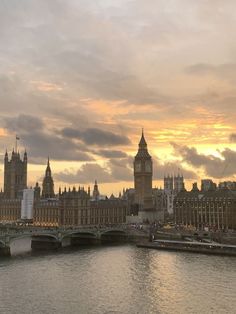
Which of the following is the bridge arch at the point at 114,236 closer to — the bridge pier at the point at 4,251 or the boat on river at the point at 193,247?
the boat on river at the point at 193,247

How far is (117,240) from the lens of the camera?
487 feet

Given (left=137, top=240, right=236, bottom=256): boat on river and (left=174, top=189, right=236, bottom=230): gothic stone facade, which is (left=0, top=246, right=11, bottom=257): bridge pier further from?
(left=174, top=189, right=236, bottom=230): gothic stone facade

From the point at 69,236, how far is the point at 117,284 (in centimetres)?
6325

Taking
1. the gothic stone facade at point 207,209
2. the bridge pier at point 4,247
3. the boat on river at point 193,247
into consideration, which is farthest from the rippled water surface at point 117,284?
the gothic stone facade at point 207,209

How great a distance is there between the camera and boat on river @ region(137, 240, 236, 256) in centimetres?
10749

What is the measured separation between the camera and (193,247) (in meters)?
116

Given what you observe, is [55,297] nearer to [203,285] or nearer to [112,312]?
[112,312]

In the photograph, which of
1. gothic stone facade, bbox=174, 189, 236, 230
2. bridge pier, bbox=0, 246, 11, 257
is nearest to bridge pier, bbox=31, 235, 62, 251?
bridge pier, bbox=0, 246, 11, 257

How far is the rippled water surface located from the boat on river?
4913mm

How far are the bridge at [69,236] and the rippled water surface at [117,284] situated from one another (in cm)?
537

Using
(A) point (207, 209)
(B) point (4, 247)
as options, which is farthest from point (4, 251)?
(A) point (207, 209)

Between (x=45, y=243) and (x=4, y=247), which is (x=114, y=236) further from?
(x=4, y=247)

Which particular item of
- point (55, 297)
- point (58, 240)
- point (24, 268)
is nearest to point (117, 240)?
point (58, 240)

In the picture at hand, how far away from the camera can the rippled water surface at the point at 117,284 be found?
60969mm
